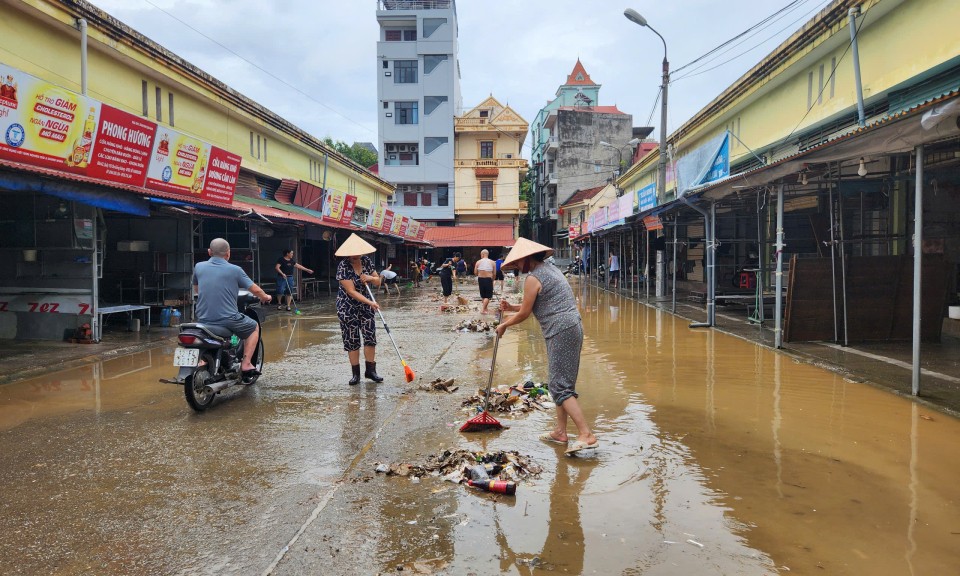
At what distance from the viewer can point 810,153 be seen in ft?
23.8

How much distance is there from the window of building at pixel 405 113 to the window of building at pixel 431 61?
279 centimetres

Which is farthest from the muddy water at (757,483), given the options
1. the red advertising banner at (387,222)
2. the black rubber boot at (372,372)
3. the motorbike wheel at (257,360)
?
the red advertising banner at (387,222)

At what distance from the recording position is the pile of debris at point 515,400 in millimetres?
6152

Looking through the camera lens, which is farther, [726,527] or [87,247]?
[87,247]

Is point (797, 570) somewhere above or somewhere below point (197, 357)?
below

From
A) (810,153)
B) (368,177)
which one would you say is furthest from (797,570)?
(368,177)

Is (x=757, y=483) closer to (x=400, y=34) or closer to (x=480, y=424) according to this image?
(x=480, y=424)

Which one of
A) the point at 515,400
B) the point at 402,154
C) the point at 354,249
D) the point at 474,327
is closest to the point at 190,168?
the point at 474,327

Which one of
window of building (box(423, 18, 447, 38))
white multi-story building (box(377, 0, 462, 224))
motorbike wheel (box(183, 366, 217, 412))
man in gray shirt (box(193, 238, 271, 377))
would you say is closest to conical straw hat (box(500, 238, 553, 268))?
man in gray shirt (box(193, 238, 271, 377))

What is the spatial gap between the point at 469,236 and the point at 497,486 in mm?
42170

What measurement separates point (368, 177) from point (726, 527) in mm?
32512

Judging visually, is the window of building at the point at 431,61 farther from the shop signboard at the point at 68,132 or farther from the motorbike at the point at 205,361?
the motorbike at the point at 205,361

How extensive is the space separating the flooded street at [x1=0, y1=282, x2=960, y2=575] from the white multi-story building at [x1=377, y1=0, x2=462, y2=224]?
4144cm

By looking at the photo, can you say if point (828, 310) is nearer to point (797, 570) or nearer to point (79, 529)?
point (797, 570)
